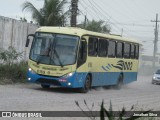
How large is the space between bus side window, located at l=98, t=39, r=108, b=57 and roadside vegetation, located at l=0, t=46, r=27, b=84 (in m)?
3.93

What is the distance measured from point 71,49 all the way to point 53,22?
11.2 metres

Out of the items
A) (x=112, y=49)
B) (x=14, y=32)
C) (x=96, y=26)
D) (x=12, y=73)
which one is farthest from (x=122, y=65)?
(x=96, y=26)

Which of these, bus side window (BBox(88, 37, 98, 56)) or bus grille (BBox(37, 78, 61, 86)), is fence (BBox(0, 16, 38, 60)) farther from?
bus grille (BBox(37, 78, 61, 86))

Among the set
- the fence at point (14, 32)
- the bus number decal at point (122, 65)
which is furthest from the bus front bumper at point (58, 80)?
the fence at point (14, 32)

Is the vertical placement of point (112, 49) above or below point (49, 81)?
above

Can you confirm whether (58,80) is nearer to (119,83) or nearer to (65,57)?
(65,57)

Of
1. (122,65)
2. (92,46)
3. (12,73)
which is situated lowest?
(12,73)

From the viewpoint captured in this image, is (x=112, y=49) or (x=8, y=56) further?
(x=112, y=49)

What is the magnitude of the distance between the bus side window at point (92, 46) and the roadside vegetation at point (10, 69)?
3775 millimetres

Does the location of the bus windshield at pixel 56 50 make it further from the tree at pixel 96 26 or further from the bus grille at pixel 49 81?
the tree at pixel 96 26

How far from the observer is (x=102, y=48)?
2531 cm

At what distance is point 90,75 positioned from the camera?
2419 cm

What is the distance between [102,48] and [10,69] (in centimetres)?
474

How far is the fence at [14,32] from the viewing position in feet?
89.7
